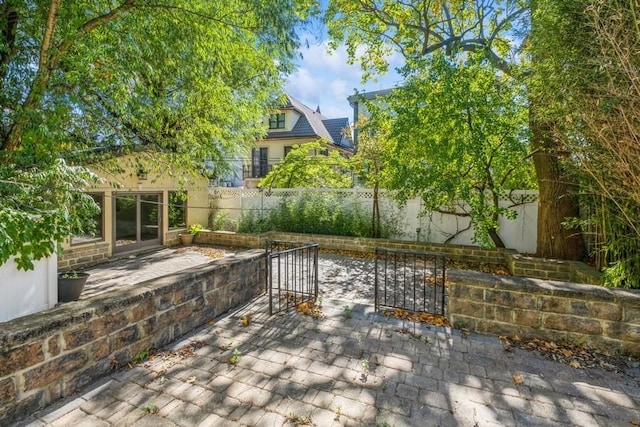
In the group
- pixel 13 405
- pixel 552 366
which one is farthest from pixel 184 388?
pixel 552 366

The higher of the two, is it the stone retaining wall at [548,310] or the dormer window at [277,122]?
the dormer window at [277,122]

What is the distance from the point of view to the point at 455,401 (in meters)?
2.32

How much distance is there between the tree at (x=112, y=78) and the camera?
3652 mm

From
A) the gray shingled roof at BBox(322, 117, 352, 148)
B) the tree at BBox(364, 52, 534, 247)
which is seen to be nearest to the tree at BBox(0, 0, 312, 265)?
the tree at BBox(364, 52, 534, 247)

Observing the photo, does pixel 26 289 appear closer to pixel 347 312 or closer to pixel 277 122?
pixel 347 312

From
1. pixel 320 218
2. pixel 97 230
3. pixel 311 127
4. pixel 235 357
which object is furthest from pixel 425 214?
pixel 311 127

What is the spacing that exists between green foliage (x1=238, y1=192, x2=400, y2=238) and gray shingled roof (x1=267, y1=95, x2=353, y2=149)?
342 inches

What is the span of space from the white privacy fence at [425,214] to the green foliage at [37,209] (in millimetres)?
5788

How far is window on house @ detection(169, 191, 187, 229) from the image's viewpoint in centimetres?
977

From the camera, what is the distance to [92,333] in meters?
2.47

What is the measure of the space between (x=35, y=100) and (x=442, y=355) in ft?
18.3

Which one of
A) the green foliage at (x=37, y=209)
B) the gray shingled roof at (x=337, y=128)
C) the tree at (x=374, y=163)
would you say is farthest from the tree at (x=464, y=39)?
the gray shingled roof at (x=337, y=128)

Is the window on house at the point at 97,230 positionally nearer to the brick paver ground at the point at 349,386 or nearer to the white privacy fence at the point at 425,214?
the white privacy fence at the point at 425,214

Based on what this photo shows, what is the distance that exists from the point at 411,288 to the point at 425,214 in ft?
9.53
